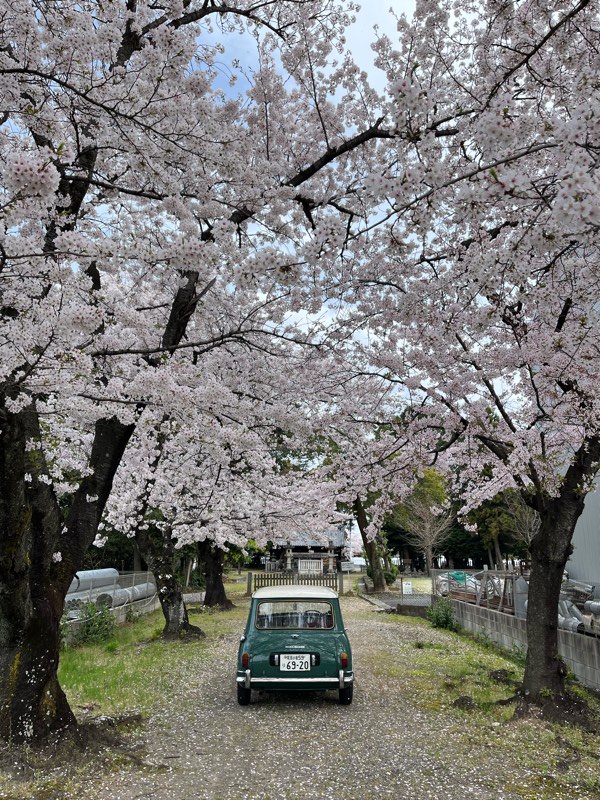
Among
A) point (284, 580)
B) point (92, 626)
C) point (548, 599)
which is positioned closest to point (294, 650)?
point (548, 599)

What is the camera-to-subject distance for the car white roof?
23.6 feet

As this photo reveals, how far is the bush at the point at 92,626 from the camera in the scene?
37.3ft

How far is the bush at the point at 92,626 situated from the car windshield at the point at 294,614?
6.19 metres

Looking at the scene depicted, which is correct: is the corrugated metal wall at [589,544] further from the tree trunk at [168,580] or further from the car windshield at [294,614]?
the car windshield at [294,614]

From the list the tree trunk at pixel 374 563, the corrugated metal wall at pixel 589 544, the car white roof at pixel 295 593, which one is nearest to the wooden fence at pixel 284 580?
the tree trunk at pixel 374 563

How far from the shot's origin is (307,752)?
16.7 ft

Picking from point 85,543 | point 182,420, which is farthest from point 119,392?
point 85,543

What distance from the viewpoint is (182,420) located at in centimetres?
640

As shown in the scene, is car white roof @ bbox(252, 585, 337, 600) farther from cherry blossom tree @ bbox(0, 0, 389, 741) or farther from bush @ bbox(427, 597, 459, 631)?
bush @ bbox(427, 597, 459, 631)

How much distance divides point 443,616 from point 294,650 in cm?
844

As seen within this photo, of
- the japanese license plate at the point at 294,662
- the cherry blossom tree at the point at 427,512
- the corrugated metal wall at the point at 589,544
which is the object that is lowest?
the japanese license plate at the point at 294,662

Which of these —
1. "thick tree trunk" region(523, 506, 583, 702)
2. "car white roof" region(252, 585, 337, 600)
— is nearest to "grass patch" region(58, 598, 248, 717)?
"car white roof" region(252, 585, 337, 600)

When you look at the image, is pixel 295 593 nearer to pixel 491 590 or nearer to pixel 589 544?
pixel 491 590

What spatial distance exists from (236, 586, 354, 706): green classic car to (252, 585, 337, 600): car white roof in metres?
0.02
